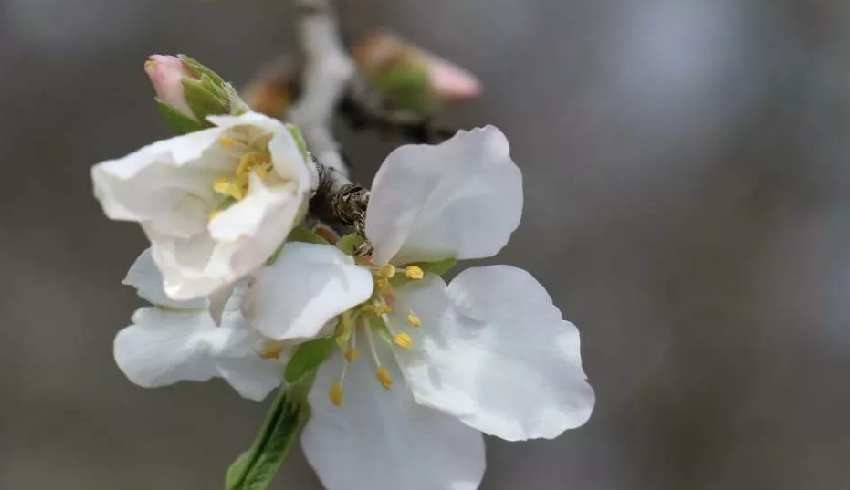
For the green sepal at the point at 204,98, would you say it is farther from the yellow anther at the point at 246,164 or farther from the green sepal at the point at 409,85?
the green sepal at the point at 409,85

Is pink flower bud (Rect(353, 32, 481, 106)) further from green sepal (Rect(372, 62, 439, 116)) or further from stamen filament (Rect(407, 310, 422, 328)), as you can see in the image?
stamen filament (Rect(407, 310, 422, 328))

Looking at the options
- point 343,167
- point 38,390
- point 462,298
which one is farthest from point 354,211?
point 38,390

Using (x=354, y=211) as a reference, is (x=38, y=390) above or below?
below

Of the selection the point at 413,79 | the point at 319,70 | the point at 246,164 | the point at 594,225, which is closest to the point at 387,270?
the point at 246,164

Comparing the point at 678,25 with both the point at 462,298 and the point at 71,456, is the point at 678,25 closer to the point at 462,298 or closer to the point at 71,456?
the point at 71,456

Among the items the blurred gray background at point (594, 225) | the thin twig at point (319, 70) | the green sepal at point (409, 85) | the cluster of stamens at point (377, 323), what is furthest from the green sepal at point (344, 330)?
the blurred gray background at point (594, 225)

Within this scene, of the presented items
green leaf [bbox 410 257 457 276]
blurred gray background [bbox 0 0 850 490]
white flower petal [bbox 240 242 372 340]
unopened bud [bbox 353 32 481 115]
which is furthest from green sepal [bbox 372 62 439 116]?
white flower petal [bbox 240 242 372 340]
